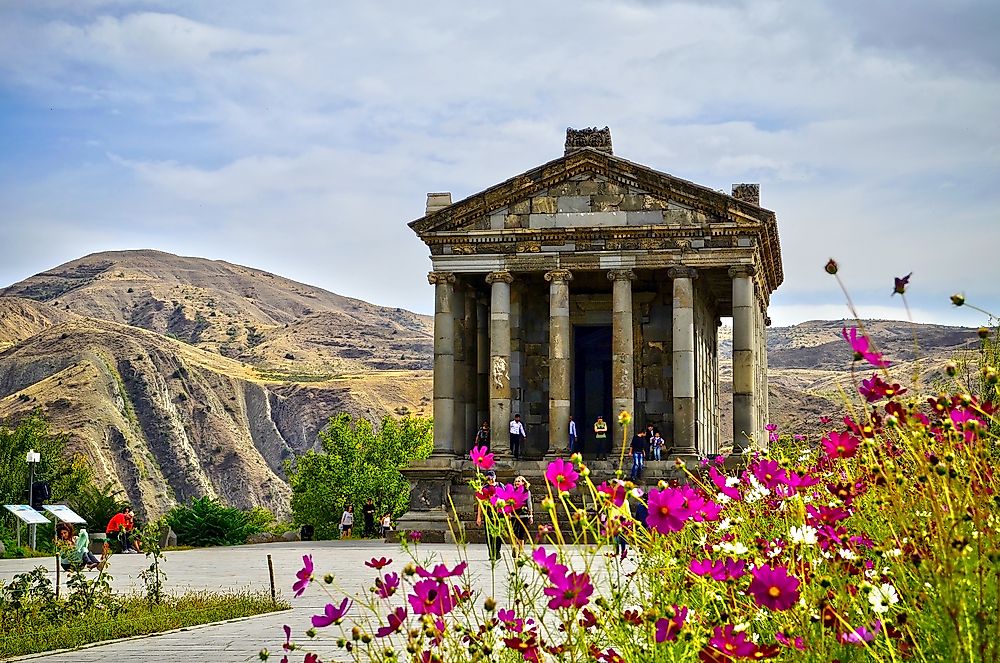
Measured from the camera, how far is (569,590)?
5629 millimetres

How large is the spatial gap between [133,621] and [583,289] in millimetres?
27412

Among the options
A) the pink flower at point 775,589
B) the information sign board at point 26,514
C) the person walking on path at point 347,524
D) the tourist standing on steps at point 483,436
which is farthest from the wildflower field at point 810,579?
the person walking on path at point 347,524

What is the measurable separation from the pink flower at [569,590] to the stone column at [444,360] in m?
32.2

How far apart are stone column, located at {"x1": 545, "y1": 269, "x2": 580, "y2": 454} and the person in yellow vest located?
0.94m

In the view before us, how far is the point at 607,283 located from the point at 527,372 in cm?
384

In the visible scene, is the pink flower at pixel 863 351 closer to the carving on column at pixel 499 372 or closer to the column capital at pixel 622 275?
the column capital at pixel 622 275

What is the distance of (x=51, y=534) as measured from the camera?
3706 cm

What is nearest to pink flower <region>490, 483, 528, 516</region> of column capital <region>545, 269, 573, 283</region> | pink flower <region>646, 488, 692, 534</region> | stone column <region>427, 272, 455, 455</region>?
pink flower <region>646, 488, 692, 534</region>

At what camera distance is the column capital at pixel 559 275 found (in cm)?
3741

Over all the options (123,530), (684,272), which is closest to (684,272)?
(684,272)

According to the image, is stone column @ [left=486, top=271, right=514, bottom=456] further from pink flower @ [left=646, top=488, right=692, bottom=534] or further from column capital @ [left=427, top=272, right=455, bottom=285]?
pink flower @ [left=646, top=488, right=692, bottom=534]

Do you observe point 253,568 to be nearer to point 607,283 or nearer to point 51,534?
point 51,534

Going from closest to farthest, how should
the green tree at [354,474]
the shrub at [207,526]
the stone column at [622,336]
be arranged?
the stone column at [622,336] < the shrub at [207,526] < the green tree at [354,474]

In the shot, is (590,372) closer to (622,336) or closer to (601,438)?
(601,438)
